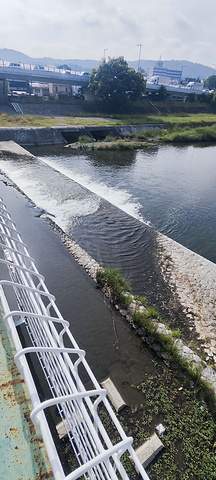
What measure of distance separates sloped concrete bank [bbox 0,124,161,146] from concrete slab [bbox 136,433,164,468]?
29.8 m

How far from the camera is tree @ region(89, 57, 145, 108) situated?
45000 mm

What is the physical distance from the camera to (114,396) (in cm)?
605

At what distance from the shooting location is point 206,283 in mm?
9938

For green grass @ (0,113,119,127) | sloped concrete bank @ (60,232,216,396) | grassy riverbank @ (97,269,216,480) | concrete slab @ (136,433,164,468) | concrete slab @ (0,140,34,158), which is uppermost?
green grass @ (0,113,119,127)

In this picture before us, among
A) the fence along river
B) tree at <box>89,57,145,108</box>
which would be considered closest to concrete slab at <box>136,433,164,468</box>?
the fence along river

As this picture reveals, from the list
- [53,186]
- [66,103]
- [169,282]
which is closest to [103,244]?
[169,282]

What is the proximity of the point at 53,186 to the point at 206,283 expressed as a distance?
42.1ft

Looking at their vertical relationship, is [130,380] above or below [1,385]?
below

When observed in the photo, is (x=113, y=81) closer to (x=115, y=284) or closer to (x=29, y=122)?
(x=29, y=122)

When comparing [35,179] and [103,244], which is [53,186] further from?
[103,244]

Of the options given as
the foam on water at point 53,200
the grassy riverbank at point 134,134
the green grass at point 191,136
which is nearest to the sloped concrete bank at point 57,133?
the grassy riverbank at point 134,134

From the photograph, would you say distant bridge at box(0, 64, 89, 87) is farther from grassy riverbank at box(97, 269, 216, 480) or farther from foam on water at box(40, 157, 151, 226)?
grassy riverbank at box(97, 269, 216, 480)

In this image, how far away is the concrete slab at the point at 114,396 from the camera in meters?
5.89

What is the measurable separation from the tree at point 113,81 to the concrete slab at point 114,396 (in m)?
48.8
